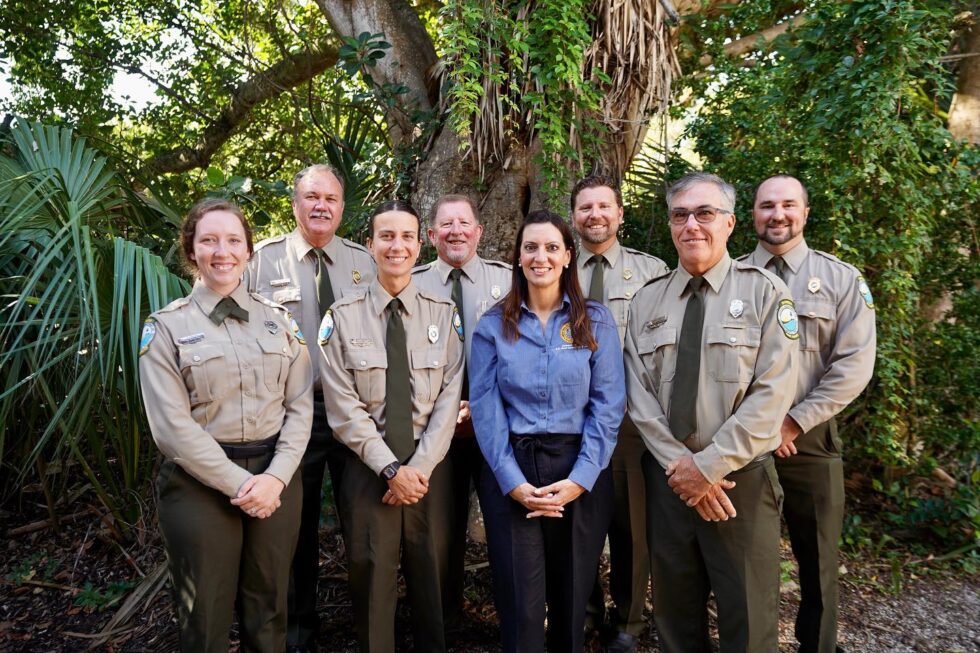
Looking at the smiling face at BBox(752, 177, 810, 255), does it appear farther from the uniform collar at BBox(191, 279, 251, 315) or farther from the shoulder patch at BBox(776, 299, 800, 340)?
the uniform collar at BBox(191, 279, 251, 315)

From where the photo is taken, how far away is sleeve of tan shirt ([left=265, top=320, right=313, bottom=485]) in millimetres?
2604

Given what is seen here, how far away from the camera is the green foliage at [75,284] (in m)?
2.96

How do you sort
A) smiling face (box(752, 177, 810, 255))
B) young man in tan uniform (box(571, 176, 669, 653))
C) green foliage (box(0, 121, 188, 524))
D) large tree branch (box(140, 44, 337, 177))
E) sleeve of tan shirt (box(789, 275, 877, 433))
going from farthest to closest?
1. large tree branch (box(140, 44, 337, 177))
2. young man in tan uniform (box(571, 176, 669, 653))
3. smiling face (box(752, 177, 810, 255))
4. green foliage (box(0, 121, 188, 524))
5. sleeve of tan shirt (box(789, 275, 877, 433))

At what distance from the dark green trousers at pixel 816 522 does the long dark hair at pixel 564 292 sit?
3.54ft

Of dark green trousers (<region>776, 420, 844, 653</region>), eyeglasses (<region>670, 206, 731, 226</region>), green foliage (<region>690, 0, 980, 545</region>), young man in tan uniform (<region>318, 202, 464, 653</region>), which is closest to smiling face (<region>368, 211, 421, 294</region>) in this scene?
young man in tan uniform (<region>318, 202, 464, 653</region>)

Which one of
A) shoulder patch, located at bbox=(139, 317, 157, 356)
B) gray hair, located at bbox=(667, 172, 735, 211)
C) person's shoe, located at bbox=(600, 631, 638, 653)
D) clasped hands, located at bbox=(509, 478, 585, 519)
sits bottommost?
person's shoe, located at bbox=(600, 631, 638, 653)

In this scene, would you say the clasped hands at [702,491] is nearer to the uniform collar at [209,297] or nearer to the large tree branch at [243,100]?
the uniform collar at [209,297]

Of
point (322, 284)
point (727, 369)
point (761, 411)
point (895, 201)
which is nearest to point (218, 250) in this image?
point (322, 284)

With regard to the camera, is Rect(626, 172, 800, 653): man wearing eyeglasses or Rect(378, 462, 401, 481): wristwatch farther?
Rect(378, 462, 401, 481): wristwatch

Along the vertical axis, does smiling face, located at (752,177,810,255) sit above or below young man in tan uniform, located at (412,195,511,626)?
above

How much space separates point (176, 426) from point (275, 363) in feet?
1.36

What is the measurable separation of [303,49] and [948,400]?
249 inches

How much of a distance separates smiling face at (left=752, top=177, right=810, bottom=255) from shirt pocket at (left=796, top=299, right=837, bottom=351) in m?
0.30

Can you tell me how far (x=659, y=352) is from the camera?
8.93 ft
